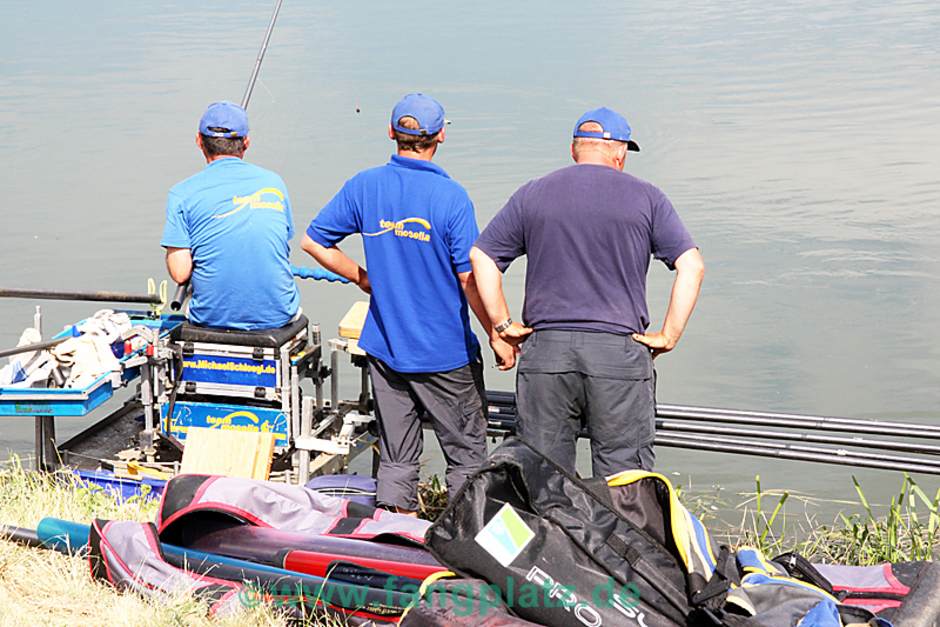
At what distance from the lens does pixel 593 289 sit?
14.4ft

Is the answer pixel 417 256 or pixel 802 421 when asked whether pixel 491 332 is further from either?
pixel 802 421

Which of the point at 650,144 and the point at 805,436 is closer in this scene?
the point at 805,436

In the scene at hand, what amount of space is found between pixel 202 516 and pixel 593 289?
1.43 m

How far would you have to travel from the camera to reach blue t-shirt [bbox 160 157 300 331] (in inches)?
221

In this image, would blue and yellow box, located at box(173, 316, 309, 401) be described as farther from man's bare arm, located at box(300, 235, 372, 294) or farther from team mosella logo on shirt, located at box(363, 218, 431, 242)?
team mosella logo on shirt, located at box(363, 218, 431, 242)

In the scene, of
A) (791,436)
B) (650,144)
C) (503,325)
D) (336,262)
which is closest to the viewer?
(503,325)

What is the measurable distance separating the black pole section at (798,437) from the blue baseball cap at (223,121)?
84.8 inches

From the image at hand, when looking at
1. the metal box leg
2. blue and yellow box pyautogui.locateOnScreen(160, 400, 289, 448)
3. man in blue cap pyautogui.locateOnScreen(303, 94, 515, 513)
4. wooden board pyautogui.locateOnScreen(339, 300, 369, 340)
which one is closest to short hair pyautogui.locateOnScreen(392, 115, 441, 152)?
man in blue cap pyautogui.locateOnScreen(303, 94, 515, 513)

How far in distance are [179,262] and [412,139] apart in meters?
1.38

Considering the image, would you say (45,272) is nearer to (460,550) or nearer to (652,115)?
(652,115)

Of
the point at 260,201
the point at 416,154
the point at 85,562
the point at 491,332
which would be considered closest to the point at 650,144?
the point at 260,201

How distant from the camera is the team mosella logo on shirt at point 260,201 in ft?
18.4

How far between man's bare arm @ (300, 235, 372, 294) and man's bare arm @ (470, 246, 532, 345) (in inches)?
21.9

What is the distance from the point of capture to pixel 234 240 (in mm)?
5633
